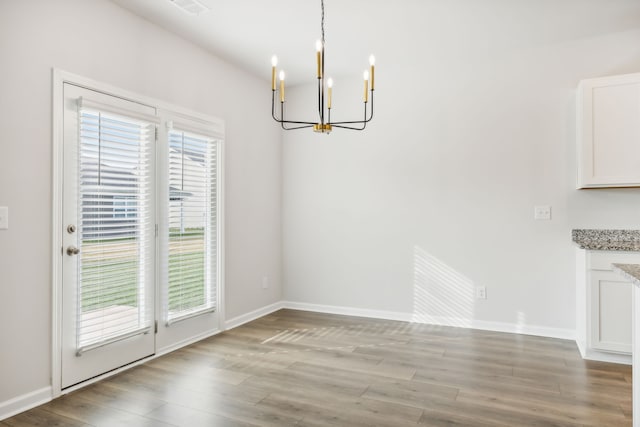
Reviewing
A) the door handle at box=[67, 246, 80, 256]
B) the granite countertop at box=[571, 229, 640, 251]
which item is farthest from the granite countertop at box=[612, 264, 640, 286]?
the door handle at box=[67, 246, 80, 256]

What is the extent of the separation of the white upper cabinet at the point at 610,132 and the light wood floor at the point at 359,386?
1.45 meters

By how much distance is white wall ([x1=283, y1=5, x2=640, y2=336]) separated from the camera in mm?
3676

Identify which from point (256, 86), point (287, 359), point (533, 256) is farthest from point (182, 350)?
point (533, 256)

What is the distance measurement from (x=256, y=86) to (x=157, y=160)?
1.70 m

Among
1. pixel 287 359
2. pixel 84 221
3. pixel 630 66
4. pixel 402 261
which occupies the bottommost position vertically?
pixel 287 359

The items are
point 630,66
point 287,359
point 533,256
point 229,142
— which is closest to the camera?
point 287,359

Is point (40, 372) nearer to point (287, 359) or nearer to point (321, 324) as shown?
point (287, 359)

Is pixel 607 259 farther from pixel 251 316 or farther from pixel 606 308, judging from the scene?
pixel 251 316

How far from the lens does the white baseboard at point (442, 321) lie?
3.84 m

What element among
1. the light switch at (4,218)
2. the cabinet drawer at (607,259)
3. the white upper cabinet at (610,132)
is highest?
the white upper cabinet at (610,132)

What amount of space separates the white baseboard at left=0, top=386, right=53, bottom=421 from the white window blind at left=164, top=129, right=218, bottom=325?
39.6 inches

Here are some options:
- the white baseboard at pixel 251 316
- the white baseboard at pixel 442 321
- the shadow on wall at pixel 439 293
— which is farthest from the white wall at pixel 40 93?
the shadow on wall at pixel 439 293

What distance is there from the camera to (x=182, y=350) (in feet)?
11.5

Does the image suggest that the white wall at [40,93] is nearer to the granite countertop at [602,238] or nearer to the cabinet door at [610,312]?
the granite countertop at [602,238]
